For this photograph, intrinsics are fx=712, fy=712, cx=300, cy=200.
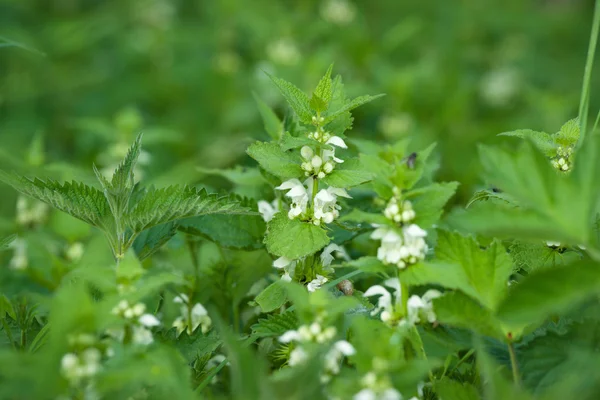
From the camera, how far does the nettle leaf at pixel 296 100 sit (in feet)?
4.97

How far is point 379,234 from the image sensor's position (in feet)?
4.47

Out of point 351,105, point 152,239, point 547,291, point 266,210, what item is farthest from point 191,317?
point 547,291

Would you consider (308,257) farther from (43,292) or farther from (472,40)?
(472,40)

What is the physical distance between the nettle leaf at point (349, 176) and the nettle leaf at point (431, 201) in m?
0.13

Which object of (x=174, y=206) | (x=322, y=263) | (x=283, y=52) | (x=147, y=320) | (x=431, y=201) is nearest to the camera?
(x=147, y=320)

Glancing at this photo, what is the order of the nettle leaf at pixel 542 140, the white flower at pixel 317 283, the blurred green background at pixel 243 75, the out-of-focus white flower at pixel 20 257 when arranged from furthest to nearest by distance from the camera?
the blurred green background at pixel 243 75 → the out-of-focus white flower at pixel 20 257 → the nettle leaf at pixel 542 140 → the white flower at pixel 317 283

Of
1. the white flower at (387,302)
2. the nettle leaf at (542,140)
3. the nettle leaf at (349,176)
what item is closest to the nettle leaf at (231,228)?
the nettle leaf at (349,176)

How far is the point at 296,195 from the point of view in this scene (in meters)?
1.54

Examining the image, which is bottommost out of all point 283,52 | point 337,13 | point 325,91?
point 325,91

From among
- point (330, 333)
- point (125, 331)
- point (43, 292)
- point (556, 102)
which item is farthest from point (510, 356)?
point (556, 102)

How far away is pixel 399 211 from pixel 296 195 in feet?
0.88

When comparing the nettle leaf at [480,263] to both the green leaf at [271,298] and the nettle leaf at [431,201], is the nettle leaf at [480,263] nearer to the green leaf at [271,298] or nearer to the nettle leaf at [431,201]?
the nettle leaf at [431,201]

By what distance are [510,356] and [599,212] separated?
418 millimetres

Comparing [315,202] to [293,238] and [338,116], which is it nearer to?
[293,238]
